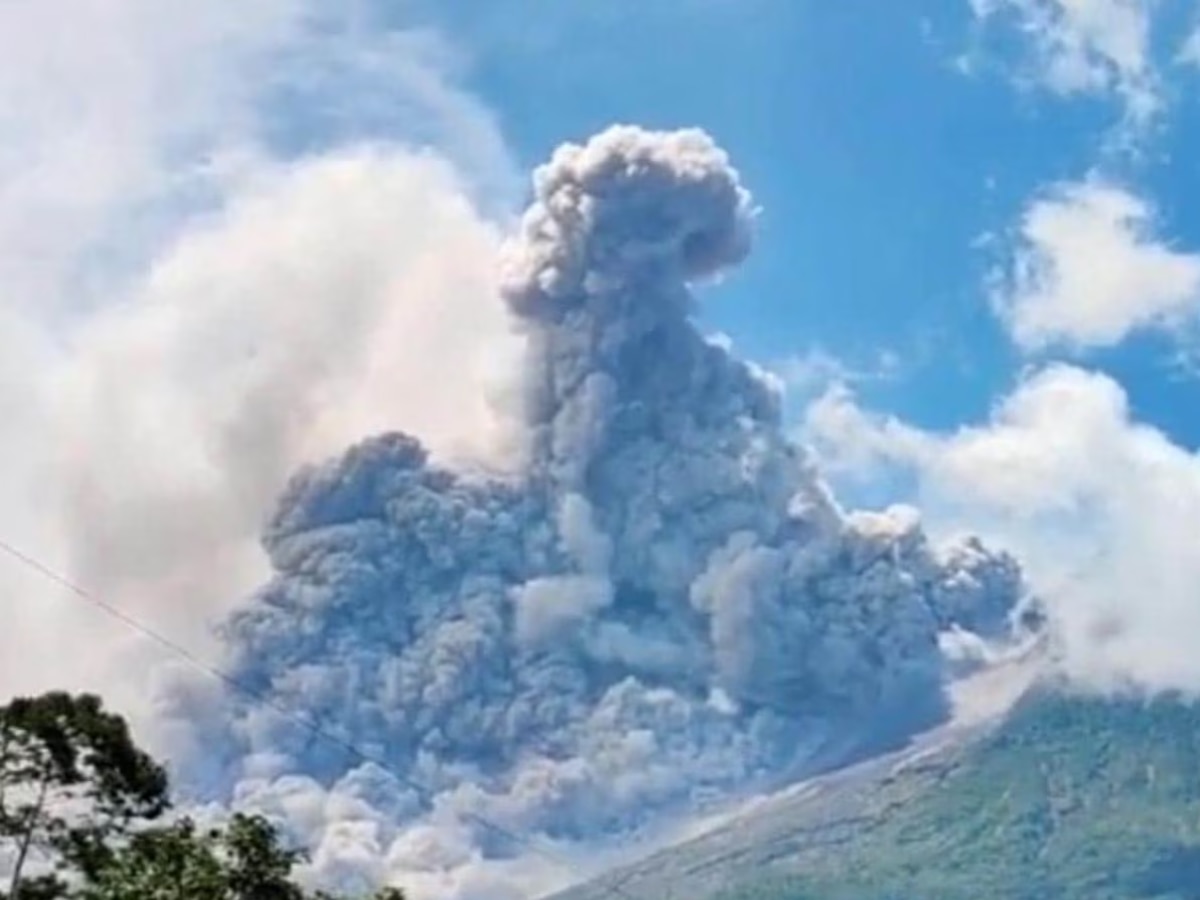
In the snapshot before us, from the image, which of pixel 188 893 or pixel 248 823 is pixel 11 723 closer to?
pixel 248 823

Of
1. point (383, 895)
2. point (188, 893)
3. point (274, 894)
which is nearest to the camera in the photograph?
point (188, 893)

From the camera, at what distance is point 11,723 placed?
102 ft

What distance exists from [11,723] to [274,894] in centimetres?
665

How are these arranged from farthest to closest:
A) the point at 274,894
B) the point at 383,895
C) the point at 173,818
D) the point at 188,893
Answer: the point at 173,818 < the point at 383,895 < the point at 274,894 < the point at 188,893

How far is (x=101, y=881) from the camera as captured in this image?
2580cm

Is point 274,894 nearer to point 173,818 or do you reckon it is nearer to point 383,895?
point 383,895

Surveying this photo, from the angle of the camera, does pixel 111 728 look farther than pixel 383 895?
Yes

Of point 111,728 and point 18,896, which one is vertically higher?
point 111,728

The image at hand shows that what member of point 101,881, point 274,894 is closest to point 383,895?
point 274,894

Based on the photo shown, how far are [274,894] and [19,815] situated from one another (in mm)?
6589

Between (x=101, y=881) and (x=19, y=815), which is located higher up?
(x=19, y=815)

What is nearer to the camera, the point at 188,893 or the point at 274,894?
the point at 188,893

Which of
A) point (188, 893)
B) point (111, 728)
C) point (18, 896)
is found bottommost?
point (188, 893)

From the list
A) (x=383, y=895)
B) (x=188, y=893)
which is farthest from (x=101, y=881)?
(x=383, y=895)
